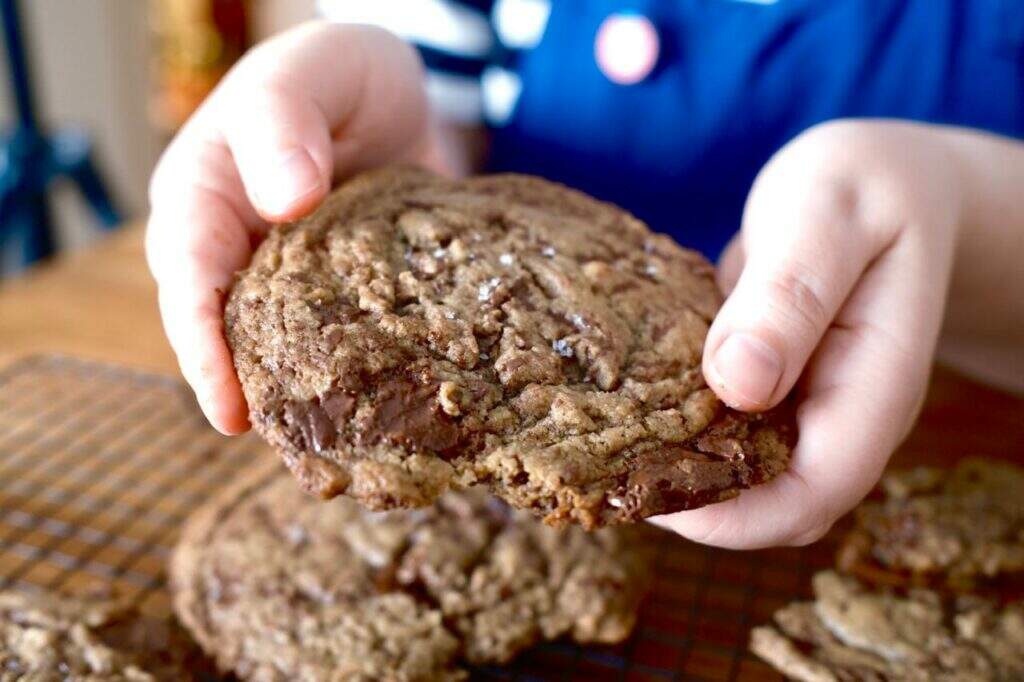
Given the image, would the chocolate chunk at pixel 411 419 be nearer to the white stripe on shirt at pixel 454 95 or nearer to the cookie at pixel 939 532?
the cookie at pixel 939 532

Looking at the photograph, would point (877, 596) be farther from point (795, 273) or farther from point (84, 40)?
point (84, 40)

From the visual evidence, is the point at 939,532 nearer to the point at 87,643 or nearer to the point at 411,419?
the point at 411,419

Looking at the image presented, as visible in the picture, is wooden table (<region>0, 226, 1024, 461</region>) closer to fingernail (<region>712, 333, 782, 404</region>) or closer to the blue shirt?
the blue shirt

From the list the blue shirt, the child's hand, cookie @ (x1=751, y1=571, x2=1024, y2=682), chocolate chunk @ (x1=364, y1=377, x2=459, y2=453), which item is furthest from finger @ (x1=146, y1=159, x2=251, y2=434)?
the blue shirt

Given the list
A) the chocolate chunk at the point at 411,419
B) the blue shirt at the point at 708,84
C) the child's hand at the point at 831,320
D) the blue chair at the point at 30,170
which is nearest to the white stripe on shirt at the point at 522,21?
the blue shirt at the point at 708,84

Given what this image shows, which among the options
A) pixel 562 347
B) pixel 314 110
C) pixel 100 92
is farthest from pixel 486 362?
pixel 100 92

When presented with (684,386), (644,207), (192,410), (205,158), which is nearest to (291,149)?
(205,158)
